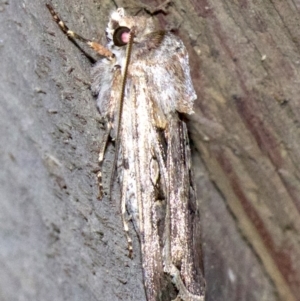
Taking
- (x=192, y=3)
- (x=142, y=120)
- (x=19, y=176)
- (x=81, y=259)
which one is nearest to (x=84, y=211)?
(x=81, y=259)

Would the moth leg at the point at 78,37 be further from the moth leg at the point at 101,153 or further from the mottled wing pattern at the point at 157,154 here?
the moth leg at the point at 101,153

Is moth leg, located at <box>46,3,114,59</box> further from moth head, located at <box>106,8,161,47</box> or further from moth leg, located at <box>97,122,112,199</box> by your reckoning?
moth leg, located at <box>97,122,112,199</box>

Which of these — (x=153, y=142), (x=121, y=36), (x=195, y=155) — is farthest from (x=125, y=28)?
(x=195, y=155)

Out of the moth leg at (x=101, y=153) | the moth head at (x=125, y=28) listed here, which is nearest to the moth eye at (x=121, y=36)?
the moth head at (x=125, y=28)

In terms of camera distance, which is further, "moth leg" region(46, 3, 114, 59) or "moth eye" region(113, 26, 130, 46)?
"moth eye" region(113, 26, 130, 46)

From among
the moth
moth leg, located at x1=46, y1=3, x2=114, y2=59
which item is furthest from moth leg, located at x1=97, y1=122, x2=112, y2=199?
moth leg, located at x1=46, y1=3, x2=114, y2=59

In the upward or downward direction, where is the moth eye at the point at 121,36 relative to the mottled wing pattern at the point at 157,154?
upward
